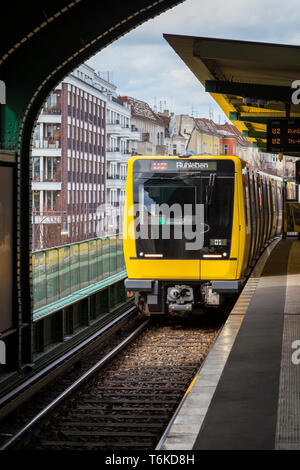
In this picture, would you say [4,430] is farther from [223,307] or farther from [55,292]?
[223,307]

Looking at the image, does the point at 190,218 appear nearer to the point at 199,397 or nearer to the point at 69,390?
the point at 69,390

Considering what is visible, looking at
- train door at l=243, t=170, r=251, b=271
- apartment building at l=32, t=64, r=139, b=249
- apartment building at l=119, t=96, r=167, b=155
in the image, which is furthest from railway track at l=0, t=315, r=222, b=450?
apartment building at l=119, t=96, r=167, b=155

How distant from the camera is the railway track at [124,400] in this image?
9.05 metres

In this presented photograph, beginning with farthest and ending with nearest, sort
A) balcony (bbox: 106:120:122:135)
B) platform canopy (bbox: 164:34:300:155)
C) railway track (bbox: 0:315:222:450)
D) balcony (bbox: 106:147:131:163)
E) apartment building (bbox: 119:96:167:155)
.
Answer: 1. apartment building (bbox: 119:96:167:155)
2. balcony (bbox: 106:147:131:163)
3. balcony (bbox: 106:120:122:135)
4. platform canopy (bbox: 164:34:300:155)
5. railway track (bbox: 0:315:222:450)

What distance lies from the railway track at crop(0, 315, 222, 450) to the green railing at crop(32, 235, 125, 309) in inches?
55.9

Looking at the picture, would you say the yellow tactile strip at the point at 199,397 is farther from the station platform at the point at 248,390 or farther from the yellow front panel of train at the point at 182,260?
the yellow front panel of train at the point at 182,260

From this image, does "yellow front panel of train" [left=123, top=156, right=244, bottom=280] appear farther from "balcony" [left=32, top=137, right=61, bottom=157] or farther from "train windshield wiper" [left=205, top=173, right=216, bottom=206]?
"balcony" [left=32, top=137, right=61, bottom=157]

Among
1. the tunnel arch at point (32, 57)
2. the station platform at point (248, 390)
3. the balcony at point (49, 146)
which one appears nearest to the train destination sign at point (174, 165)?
the station platform at point (248, 390)

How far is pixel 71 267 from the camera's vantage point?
1530 cm

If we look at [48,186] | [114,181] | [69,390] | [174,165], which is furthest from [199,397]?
[114,181]

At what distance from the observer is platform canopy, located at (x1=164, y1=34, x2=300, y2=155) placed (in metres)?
13.2

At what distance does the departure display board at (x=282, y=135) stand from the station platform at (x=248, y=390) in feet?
17.9
